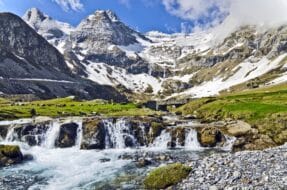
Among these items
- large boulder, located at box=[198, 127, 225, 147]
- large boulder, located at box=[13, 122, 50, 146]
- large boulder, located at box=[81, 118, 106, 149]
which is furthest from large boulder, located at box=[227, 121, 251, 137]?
large boulder, located at box=[13, 122, 50, 146]

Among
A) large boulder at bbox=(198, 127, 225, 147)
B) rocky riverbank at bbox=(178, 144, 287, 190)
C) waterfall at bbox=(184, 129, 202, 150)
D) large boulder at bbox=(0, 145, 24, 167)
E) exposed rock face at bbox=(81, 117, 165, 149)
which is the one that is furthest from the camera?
exposed rock face at bbox=(81, 117, 165, 149)

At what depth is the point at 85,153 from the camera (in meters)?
77.9

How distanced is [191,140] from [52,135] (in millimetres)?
27311

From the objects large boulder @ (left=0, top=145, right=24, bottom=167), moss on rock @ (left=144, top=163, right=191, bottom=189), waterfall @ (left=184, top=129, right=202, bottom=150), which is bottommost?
moss on rock @ (left=144, top=163, right=191, bottom=189)

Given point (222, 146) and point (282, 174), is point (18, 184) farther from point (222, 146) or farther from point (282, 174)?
point (222, 146)

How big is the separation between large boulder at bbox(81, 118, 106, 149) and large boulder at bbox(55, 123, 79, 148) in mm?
2095

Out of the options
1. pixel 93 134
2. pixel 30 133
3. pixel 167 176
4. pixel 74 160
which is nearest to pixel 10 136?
pixel 30 133

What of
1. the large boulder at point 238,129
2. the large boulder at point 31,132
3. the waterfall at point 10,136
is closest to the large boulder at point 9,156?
the large boulder at point 31,132

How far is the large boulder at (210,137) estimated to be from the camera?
8500cm

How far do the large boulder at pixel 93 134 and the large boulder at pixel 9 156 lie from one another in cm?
1703

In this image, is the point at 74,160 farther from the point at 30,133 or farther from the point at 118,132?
the point at 30,133

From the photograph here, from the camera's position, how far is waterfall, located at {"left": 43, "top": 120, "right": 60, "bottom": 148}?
8655 centimetres

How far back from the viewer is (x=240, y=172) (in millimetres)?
39250

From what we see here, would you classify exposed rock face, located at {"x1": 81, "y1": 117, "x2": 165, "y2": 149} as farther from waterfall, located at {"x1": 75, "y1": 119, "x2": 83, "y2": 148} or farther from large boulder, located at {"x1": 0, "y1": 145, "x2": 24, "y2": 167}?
large boulder, located at {"x1": 0, "y1": 145, "x2": 24, "y2": 167}
